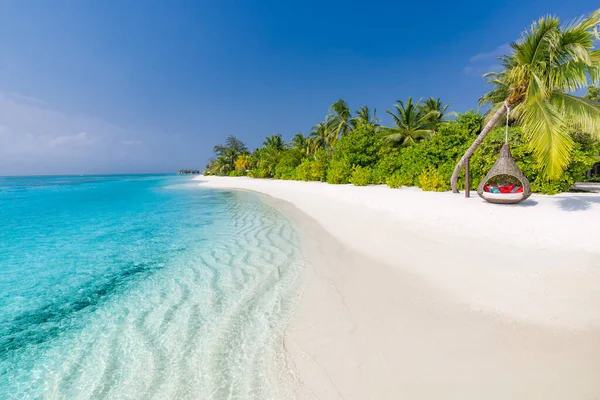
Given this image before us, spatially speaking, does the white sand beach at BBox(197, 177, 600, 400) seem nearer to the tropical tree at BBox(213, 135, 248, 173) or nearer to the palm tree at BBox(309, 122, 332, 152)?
the palm tree at BBox(309, 122, 332, 152)

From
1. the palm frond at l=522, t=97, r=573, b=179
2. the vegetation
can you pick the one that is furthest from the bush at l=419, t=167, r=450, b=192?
the palm frond at l=522, t=97, r=573, b=179

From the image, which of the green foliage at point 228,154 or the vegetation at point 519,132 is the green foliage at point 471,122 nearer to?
the vegetation at point 519,132

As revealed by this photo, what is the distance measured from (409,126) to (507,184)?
50.9 feet

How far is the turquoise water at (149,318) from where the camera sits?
2.61 metres

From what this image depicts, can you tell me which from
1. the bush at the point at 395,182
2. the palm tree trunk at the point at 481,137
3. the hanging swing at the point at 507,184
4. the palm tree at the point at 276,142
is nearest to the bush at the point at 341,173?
the bush at the point at 395,182

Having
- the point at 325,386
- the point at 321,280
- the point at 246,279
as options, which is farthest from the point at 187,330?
the point at 321,280

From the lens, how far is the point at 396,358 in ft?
8.93

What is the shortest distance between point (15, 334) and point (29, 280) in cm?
266

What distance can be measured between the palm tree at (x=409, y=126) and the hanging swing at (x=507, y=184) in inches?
580

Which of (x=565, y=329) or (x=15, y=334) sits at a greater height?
(x=565, y=329)

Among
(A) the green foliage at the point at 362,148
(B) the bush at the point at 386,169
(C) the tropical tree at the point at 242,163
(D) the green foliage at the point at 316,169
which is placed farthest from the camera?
(C) the tropical tree at the point at 242,163

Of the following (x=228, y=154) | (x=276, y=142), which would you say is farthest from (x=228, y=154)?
(x=276, y=142)

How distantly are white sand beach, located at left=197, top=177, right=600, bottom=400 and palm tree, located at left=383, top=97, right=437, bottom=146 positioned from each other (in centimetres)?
1710

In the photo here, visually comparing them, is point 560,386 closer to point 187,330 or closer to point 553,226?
point 187,330
